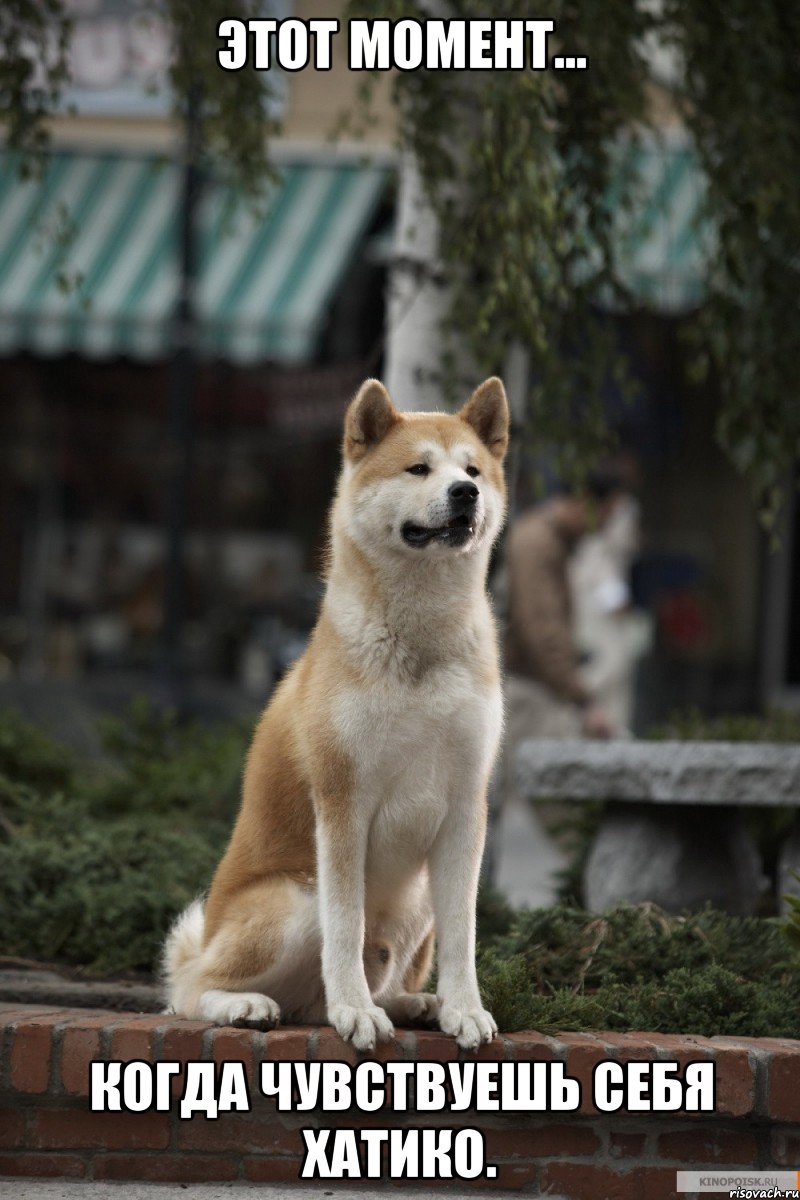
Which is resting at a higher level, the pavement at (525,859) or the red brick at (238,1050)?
the pavement at (525,859)

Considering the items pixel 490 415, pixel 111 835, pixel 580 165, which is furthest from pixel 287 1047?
pixel 580 165

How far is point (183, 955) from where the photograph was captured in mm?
3926

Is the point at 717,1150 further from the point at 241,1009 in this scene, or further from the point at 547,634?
the point at 547,634

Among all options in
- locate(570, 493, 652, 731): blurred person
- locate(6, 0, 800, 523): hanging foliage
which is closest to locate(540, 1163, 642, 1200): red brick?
locate(6, 0, 800, 523): hanging foliage

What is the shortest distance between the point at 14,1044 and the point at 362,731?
3.55 feet

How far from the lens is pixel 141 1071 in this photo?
3.49 metres

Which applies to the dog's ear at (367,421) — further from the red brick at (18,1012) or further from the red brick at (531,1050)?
the red brick at (18,1012)

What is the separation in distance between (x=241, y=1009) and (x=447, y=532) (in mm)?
1183

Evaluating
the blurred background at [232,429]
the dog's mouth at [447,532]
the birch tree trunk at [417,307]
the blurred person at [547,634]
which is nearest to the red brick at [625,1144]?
the dog's mouth at [447,532]

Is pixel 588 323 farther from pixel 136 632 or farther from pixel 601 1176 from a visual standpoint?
pixel 136 632

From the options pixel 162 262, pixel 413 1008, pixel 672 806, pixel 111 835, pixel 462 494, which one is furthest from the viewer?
pixel 162 262

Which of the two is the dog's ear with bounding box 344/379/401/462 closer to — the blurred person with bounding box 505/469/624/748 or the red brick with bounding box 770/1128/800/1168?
the red brick with bounding box 770/1128/800/1168

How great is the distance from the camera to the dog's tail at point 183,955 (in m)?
3.83

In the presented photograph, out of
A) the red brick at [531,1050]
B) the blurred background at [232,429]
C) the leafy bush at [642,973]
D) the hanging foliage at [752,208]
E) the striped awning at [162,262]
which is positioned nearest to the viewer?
the red brick at [531,1050]
